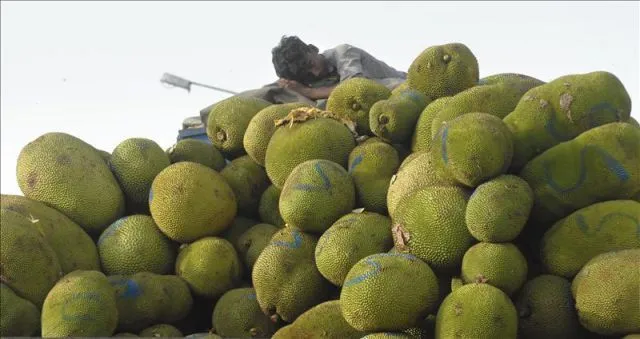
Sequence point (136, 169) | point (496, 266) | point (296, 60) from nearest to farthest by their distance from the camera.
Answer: point (496, 266), point (136, 169), point (296, 60)

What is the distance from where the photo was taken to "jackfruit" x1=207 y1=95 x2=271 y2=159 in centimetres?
377

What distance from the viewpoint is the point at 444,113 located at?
9.75ft

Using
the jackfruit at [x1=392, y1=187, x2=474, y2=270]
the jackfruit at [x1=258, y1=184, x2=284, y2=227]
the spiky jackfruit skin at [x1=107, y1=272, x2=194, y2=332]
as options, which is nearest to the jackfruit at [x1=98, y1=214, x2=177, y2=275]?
the spiky jackfruit skin at [x1=107, y1=272, x2=194, y2=332]

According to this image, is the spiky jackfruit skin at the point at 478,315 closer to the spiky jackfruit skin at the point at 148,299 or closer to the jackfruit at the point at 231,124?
the spiky jackfruit skin at the point at 148,299

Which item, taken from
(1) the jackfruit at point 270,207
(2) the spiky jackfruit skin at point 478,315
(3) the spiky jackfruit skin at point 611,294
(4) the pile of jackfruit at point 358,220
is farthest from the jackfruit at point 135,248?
(3) the spiky jackfruit skin at point 611,294

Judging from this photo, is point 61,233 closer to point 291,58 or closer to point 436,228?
point 436,228

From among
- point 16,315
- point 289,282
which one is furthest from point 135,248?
point 289,282

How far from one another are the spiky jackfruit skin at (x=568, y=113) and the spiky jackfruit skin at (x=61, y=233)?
5.75ft

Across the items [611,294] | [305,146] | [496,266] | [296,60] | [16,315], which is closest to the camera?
[611,294]

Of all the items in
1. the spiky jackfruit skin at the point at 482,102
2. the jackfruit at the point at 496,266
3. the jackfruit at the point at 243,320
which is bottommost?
the jackfruit at the point at 243,320

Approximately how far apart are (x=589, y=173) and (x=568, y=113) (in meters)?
0.32

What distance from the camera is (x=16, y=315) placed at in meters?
2.67

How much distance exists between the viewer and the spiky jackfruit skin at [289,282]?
2879mm

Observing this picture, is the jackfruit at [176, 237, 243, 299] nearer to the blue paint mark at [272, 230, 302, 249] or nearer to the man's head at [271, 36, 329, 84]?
the blue paint mark at [272, 230, 302, 249]
